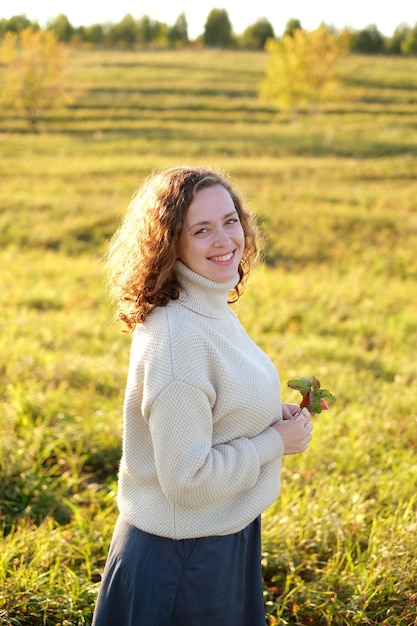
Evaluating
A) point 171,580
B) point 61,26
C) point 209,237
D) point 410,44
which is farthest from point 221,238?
point 61,26

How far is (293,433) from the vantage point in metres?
2.05

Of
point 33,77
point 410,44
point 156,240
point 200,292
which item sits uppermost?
point 410,44

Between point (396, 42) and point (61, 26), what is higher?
point (61, 26)

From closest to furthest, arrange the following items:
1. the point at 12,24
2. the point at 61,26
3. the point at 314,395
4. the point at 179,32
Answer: the point at 314,395, the point at 12,24, the point at 61,26, the point at 179,32

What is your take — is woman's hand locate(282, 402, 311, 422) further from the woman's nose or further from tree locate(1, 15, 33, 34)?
tree locate(1, 15, 33, 34)

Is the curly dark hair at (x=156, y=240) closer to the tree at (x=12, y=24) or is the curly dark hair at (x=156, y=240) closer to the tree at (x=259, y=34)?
the tree at (x=12, y=24)

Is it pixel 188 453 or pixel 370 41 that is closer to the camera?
pixel 188 453

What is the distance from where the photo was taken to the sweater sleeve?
176 centimetres

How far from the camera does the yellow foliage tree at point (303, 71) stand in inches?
1400

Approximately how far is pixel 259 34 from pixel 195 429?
3090 inches

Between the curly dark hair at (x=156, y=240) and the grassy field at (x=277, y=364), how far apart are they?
0.53m

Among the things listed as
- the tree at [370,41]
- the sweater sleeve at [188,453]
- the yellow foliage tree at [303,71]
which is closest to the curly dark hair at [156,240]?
the sweater sleeve at [188,453]

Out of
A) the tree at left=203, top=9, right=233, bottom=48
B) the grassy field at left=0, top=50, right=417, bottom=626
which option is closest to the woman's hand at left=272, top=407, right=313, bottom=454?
the grassy field at left=0, top=50, right=417, bottom=626

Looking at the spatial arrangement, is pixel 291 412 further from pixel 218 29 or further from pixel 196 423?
pixel 218 29
